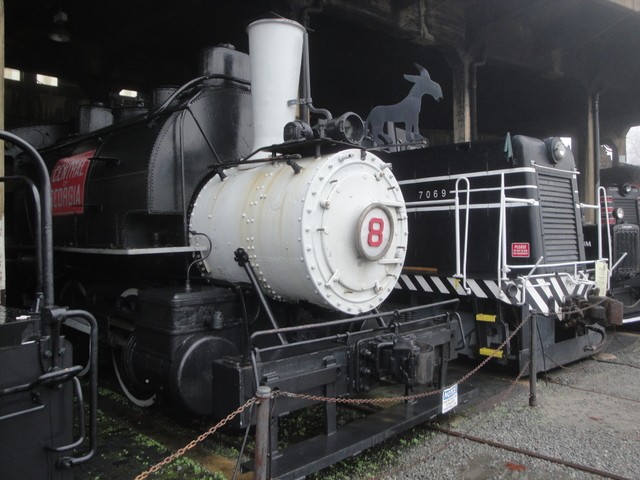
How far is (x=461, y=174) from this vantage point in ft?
20.6

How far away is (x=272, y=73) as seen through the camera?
4379mm

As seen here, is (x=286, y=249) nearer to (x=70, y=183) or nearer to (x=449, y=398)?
(x=449, y=398)

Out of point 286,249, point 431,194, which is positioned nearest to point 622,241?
point 431,194

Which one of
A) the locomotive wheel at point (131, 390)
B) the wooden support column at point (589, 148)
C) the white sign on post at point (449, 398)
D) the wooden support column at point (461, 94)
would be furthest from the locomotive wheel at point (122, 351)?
the wooden support column at point (589, 148)

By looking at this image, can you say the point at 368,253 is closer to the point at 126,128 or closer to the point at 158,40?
the point at 126,128

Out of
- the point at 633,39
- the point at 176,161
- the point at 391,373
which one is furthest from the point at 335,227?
the point at 633,39

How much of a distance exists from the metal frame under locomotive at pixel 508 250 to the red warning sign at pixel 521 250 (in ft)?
0.04

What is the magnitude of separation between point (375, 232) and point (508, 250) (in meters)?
2.57

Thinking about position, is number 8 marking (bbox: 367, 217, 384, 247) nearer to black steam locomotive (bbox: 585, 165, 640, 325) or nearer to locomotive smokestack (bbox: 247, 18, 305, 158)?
locomotive smokestack (bbox: 247, 18, 305, 158)

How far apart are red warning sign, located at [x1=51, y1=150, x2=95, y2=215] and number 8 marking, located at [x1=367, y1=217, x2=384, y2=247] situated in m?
2.97

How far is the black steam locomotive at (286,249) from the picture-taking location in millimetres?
3699

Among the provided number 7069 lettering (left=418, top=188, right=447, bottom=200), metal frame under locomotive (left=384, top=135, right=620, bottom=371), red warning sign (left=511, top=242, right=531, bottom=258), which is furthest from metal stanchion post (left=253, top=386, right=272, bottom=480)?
number 7069 lettering (left=418, top=188, right=447, bottom=200)

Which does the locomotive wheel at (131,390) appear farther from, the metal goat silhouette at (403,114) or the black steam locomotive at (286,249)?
the metal goat silhouette at (403,114)

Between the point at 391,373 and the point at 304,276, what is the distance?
0.94 m
